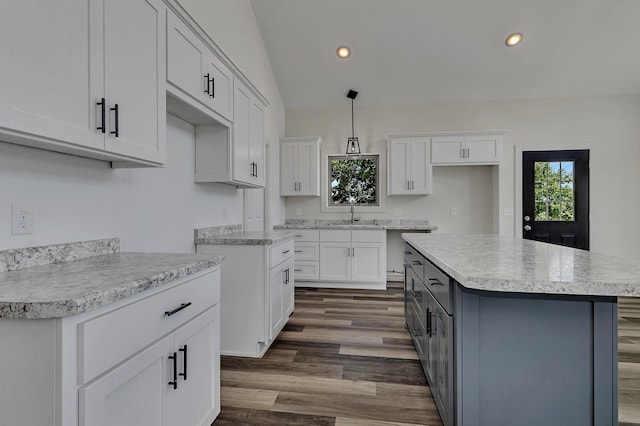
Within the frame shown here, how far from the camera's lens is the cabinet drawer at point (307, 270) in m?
4.69

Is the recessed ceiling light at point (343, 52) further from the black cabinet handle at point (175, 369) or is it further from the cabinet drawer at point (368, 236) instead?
the black cabinet handle at point (175, 369)

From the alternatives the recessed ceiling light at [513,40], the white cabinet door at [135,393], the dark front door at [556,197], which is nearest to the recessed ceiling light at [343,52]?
the recessed ceiling light at [513,40]

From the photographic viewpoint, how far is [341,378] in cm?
219

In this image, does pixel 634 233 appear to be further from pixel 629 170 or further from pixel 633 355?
pixel 633 355

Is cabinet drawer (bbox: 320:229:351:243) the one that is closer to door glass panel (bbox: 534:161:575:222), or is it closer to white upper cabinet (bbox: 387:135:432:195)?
white upper cabinet (bbox: 387:135:432:195)

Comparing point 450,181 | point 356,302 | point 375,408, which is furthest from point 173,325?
point 450,181

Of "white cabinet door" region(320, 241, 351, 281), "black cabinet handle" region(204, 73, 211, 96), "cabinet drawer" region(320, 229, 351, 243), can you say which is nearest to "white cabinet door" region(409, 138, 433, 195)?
"cabinet drawer" region(320, 229, 351, 243)

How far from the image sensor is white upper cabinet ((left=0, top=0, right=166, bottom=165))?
1023 millimetres

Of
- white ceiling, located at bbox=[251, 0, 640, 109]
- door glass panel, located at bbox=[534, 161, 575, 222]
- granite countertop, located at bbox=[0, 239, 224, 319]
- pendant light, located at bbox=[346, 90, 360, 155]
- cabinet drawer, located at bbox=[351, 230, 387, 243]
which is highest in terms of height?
white ceiling, located at bbox=[251, 0, 640, 109]

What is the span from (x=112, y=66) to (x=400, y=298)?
377cm

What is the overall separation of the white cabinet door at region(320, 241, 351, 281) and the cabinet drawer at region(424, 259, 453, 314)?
2571 mm

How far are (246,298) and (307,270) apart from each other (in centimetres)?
222

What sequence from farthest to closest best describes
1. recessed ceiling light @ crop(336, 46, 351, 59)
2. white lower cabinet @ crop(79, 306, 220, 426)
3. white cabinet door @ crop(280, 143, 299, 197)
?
white cabinet door @ crop(280, 143, 299, 197) < recessed ceiling light @ crop(336, 46, 351, 59) < white lower cabinet @ crop(79, 306, 220, 426)

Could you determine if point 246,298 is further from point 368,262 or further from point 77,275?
point 368,262
